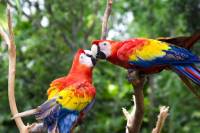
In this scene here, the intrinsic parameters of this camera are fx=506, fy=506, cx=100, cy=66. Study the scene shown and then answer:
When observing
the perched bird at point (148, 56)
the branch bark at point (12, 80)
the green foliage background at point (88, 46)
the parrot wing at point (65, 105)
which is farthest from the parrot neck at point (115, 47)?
the green foliage background at point (88, 46)

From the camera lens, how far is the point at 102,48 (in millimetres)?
1291

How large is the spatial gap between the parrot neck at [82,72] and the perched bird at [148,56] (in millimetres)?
61

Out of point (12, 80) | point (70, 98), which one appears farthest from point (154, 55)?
point (12, 80)

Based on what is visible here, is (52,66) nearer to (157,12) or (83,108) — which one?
(157,12)

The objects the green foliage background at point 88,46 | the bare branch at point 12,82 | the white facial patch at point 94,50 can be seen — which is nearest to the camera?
the bare branch at point 12,82

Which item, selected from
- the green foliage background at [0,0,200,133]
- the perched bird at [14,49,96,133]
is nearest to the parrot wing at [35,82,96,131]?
the perched bird at [14,49,96,133]

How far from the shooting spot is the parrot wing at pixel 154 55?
1312mm

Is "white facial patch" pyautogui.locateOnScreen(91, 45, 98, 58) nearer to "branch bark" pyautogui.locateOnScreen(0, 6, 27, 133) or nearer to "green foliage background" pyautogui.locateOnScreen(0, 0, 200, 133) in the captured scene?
"branch bark" pyautogui.locateOnScreen(0, 6, 27, 133)

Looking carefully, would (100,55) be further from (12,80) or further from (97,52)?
(12,80)

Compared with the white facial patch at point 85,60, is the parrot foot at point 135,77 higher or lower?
lower

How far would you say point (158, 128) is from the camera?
1266 mm

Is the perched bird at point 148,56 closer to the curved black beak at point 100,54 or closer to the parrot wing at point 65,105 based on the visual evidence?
the curved black beak at point 100,54

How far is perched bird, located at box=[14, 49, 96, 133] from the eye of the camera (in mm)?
1226

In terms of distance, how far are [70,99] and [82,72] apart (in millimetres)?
103
